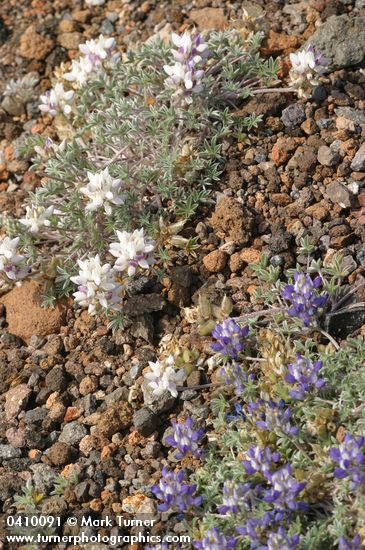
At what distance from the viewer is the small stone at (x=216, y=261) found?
4.62 metres

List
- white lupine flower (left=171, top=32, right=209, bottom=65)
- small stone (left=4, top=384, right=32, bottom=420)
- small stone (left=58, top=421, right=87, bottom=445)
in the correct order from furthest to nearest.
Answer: white lupine flower (left=171, top=32, right=209, bottom=65)
small stone (left=4, top=384, right=32, bottom=420)
small stone (left=58, top=421, right=87, bottom=445)

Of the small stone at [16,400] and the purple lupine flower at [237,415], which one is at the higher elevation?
the purple lupine flower at [237,415]

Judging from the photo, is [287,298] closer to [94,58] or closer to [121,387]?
[121,387]

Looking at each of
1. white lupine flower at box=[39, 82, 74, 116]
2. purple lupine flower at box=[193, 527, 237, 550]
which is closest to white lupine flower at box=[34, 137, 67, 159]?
white lupine flower at box=[39, 82, 74, 116]

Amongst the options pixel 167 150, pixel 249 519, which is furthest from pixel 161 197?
pixel 249 519

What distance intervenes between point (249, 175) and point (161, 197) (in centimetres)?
52

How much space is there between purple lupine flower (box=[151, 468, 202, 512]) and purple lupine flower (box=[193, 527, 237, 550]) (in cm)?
19

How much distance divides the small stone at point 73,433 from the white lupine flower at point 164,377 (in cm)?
44

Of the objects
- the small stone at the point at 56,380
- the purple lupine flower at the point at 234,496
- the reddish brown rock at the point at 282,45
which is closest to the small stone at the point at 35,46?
the reddish brown rock at the point at 282,45

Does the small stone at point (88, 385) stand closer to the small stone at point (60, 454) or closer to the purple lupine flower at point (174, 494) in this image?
the small stone at point (60, 454)

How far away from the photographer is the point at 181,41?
186 inches

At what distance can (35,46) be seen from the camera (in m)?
6.25

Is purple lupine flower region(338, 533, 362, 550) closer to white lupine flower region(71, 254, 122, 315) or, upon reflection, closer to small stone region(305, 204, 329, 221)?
white lupine flower region(71, 254, 122, 315)

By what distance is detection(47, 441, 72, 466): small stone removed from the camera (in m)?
4.13
